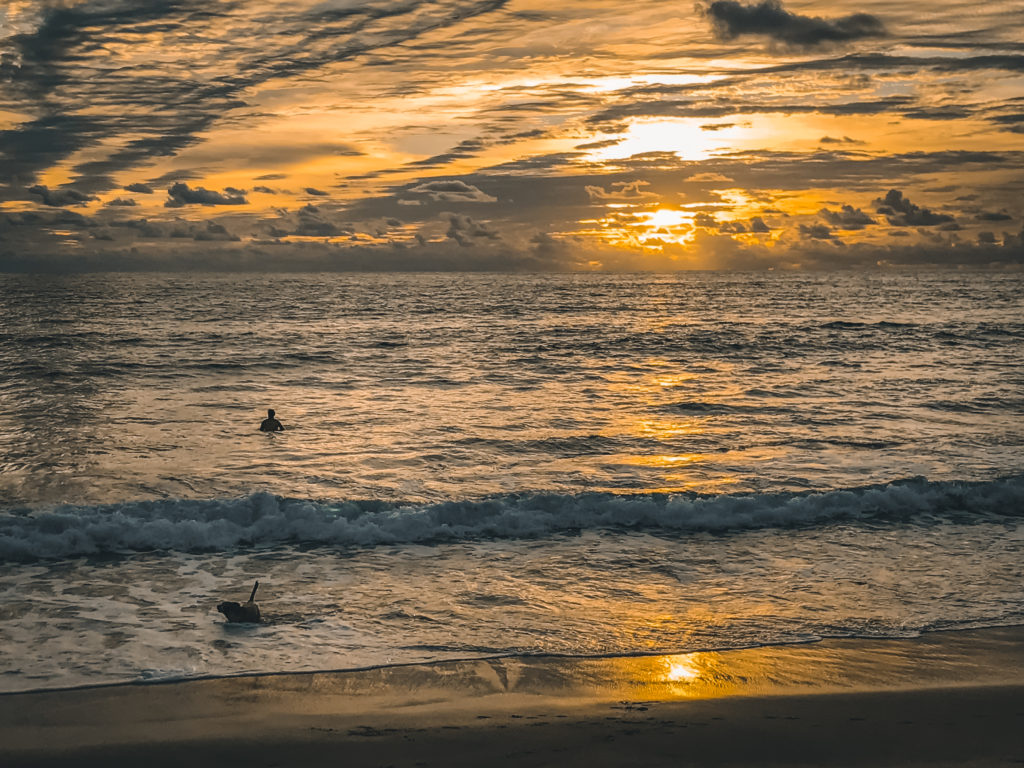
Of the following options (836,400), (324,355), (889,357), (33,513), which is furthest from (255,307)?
(33,513)

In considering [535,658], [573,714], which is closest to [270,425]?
[535,658]

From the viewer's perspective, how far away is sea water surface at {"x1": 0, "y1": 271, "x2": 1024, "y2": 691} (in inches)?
349

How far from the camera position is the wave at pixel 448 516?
39.2ft

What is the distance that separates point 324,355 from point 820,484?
94.7ft

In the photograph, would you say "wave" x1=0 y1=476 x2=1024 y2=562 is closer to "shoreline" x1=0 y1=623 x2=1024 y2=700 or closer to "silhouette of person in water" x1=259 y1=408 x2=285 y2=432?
"shoreline" x1=0 y1=623 x2=1024 y2=700

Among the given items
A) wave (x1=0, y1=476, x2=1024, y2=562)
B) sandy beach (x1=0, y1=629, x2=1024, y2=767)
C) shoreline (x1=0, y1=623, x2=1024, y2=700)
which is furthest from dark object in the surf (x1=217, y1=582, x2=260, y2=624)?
wave (x1=0, y1=476, x2=1024, y2=562)

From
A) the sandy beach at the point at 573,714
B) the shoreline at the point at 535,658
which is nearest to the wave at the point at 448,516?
the shoreline at the point at 535,658

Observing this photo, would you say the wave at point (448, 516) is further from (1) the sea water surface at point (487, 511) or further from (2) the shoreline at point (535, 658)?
(2) the shoreline at point (535, 658)

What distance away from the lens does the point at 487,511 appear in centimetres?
1338

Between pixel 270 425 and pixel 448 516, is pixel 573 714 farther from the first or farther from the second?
pixel 270 425

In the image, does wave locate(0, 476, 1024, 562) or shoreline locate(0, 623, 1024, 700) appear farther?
wave locate(0, 476, 1024, 562)

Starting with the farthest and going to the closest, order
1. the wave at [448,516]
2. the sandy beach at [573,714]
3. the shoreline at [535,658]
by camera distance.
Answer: the wave at [448,516]
the shoreline at [535,658]
the sandy beach at [573,714]

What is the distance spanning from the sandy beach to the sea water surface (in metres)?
0.48

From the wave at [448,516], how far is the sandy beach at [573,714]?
15.4ft
